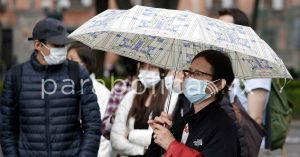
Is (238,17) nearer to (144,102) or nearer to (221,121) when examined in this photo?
(144,102)

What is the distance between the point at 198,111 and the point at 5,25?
41506 mm

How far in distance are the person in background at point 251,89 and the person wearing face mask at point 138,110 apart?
55cm

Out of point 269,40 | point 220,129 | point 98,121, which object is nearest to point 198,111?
point 220,129

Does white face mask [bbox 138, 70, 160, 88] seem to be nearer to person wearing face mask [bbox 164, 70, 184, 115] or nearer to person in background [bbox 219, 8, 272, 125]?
person wearing face mask [bbox 164, 70, 184, 115]

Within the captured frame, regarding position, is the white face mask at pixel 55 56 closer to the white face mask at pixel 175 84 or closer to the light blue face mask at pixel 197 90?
the white face mask at pixel 175 84

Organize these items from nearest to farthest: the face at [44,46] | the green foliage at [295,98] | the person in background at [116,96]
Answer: the face at [44,46] → the person in background at [116,96] → the green foliage at [295,98]

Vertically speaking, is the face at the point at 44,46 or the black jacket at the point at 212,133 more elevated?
the black jacket at the point at 212,133

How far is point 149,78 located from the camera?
19.5 feet

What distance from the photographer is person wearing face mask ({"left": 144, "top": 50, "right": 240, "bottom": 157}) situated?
3709 mm

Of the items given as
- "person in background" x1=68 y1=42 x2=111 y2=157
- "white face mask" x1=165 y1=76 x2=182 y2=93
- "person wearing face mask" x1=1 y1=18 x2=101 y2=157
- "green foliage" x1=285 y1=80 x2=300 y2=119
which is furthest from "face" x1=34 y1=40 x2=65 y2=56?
"green foliage" x1=285 y1=80 x2=300 y2=119

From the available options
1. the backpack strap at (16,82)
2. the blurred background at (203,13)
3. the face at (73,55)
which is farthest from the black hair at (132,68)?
the blurred background at (203,13)

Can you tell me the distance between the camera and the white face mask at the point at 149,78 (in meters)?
5.94

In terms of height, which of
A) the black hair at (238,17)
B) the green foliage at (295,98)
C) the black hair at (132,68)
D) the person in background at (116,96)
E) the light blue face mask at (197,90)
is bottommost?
the green foliage at (295,98)

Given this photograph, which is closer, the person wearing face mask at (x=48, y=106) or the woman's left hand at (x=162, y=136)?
the woman's left hand at (x=162, y=136)
